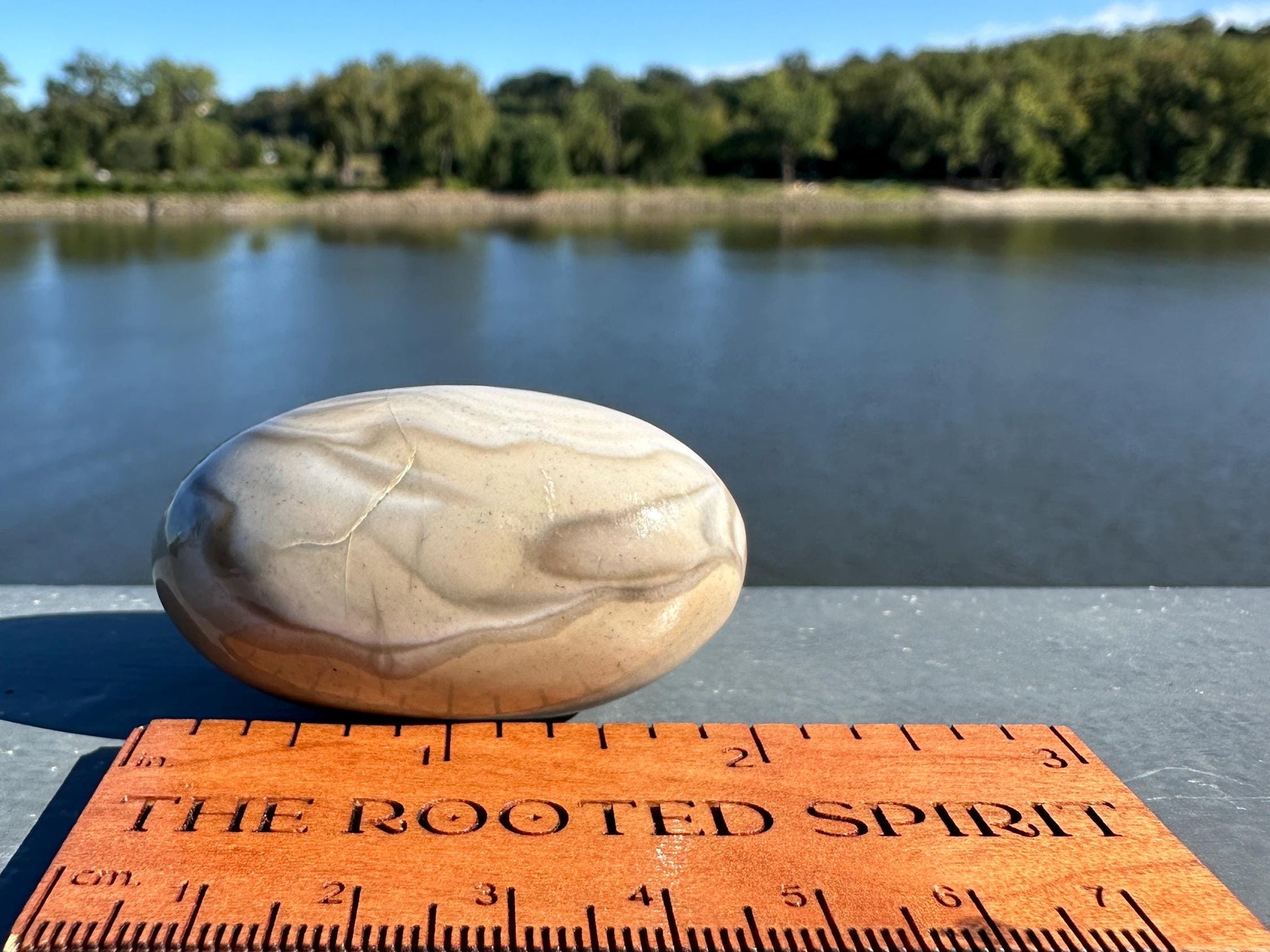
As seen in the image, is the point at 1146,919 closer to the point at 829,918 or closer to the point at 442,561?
the point at 829,918

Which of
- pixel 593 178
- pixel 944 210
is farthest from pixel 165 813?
pixel 593 178

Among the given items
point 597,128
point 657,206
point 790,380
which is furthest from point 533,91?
point 790,380

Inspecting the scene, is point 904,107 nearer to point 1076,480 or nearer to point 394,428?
point 1076,480

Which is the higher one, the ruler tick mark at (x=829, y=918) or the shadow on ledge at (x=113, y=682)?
the ruler tick mark at (x=829, y=918)

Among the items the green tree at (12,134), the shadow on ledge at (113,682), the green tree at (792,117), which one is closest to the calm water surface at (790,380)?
the shadow on ledge at (113,682)

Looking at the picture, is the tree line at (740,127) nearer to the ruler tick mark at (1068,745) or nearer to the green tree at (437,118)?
the green tree at (437,118)

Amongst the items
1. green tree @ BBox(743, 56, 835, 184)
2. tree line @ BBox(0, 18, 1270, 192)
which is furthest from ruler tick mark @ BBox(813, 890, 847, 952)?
green tree @ BBox(743, 56, 835, 184)
